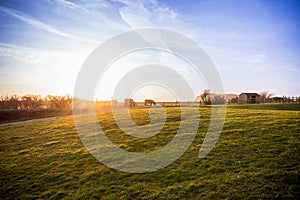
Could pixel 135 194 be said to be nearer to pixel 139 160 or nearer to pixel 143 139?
pixel 139 160

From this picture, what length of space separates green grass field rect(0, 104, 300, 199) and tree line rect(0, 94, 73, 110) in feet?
151

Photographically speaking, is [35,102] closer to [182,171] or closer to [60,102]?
[60,102]

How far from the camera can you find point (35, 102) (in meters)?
66.4

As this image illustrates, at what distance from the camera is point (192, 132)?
21.4 metres

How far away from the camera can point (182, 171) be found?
1356 cm

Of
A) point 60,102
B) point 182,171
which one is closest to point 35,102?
point 60,102

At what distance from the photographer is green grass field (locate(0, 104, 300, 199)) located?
11.1 metres

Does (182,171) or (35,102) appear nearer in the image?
(182,171)

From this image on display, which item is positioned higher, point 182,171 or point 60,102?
point 60,102

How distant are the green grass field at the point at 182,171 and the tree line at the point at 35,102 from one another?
45897 mm

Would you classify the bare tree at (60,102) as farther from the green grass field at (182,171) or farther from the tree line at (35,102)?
the green grass field at (182,171)

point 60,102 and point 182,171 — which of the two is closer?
point 182,171

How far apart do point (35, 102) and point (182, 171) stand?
65.6 meters

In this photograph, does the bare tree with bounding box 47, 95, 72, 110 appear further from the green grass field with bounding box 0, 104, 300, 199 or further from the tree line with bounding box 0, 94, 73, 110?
the green grass field with bounding box 0, 104, 300, 199
